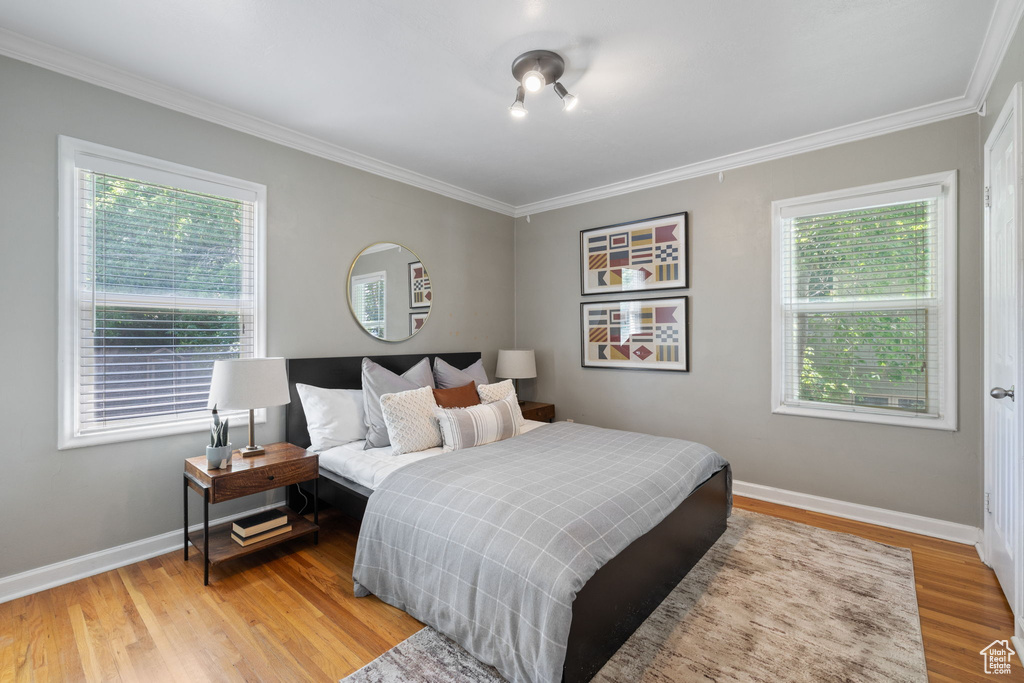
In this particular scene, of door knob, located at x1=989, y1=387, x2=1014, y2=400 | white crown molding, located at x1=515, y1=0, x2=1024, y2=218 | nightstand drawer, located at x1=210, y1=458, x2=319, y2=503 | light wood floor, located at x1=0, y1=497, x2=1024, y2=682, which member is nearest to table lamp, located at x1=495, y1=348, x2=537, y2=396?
white crown molding, located at x1=515, y1=0, x2=1024, y2=218

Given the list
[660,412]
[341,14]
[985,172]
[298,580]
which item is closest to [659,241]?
[660,412]

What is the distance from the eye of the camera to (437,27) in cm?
202

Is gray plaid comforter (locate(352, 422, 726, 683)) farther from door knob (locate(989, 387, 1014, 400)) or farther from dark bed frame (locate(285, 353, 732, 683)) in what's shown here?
door knob (locate(989, 387, 1014, 400))

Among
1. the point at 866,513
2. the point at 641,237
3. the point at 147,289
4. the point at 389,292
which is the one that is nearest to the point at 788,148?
the point at 641,237

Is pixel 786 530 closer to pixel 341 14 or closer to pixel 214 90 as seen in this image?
pixel 341 14

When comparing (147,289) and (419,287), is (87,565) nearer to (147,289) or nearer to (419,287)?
(147,289)

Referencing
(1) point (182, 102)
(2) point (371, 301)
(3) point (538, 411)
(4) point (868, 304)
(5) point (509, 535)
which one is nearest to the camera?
(5) point (509, 535)

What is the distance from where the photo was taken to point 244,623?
1.98 m

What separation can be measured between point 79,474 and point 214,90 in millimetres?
2187

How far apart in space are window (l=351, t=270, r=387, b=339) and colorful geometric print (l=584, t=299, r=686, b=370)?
192cm

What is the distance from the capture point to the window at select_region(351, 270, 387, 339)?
3.50m

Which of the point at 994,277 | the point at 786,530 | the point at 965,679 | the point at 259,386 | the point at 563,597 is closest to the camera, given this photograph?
the point at 563,597

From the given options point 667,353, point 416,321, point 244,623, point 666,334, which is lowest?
point 244,623

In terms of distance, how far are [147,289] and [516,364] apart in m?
2.87
